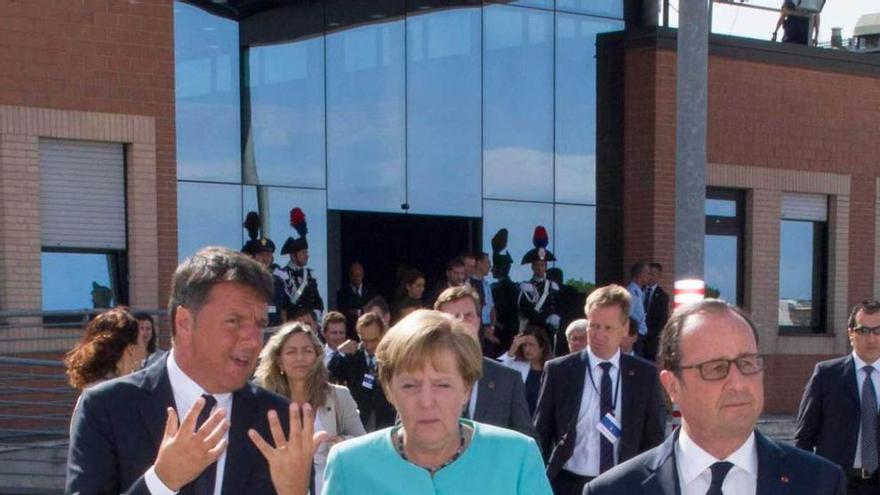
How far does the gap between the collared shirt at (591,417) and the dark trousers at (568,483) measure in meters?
0.04

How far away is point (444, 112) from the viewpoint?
18.5 metres

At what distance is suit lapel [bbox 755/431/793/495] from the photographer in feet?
10.9

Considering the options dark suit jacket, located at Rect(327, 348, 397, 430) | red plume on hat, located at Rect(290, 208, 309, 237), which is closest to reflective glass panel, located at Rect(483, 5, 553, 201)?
red plume on hat, located at Rect(290, 208, 309, 237)

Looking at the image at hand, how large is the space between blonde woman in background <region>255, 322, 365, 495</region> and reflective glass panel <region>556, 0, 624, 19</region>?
12535 mm

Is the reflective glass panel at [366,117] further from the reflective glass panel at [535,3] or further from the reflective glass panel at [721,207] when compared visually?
the reflective glass panel at [721,207]

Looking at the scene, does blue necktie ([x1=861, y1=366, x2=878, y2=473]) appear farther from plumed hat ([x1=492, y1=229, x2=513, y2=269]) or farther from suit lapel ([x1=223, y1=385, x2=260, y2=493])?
plumed hat ([x1=492, y1=229, x2=513, y2=269])

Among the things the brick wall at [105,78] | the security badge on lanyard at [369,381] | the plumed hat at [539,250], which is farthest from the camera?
the plumed hat at [539,250]

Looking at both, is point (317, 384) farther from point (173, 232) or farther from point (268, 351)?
point (173, 232)

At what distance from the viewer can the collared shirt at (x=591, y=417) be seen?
7.56 metres

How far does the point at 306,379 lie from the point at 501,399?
1.27 m

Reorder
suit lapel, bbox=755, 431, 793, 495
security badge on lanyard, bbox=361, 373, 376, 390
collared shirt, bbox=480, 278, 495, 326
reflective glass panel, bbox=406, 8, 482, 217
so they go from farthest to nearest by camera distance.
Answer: reflective glass panel, bbox=406, 8, 482, 217 < collared shirt, bbox=480, 278, 495, 326 < security badge on lanyard, bbox=361, 373, 376, 390 < suit lapel, bbox=755, 431, 793, 495

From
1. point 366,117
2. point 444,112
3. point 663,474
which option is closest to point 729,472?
point 663,474

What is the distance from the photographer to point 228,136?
16.4 m

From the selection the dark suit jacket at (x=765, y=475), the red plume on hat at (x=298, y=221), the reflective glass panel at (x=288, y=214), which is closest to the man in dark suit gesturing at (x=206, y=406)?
the dark suit jacket at (x=765, y=475)
